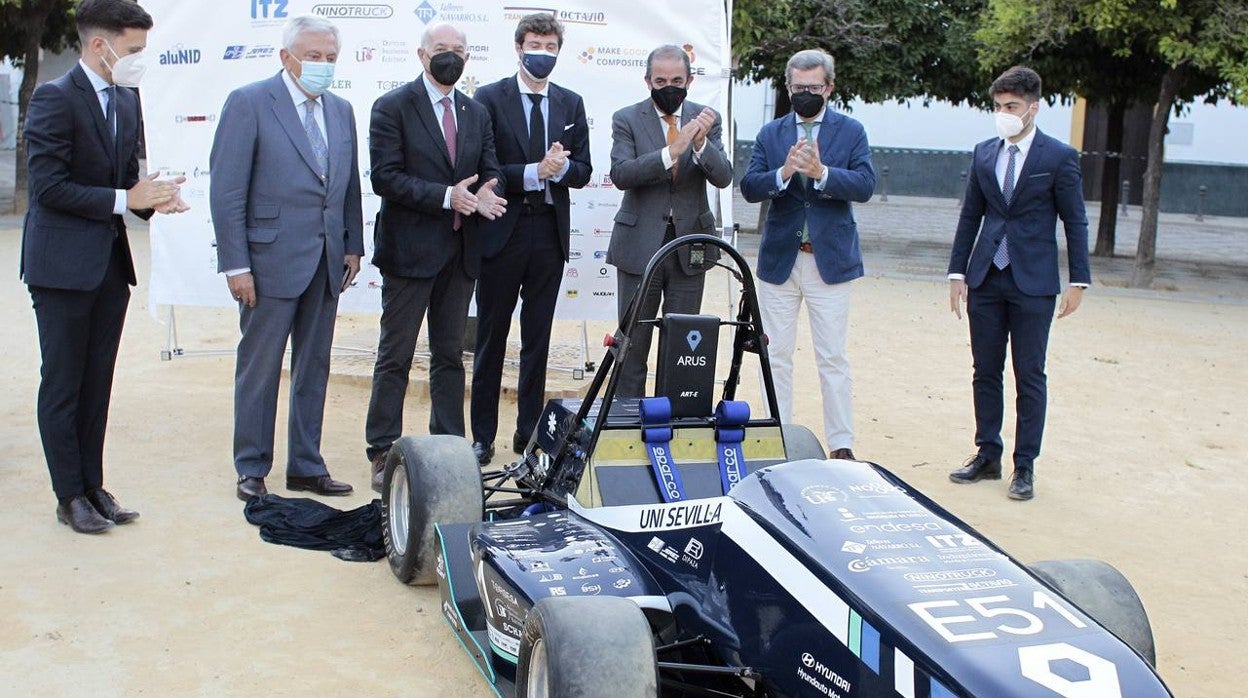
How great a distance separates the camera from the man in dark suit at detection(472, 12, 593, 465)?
7.23 m

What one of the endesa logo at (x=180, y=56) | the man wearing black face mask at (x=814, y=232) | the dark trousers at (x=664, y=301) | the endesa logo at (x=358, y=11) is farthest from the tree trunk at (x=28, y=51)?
the man wearing black face mask at (x=814, y=232)

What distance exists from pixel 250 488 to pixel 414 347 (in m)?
1.13

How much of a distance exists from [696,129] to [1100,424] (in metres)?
3.97

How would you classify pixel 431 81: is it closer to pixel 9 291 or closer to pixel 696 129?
pixel 696 129

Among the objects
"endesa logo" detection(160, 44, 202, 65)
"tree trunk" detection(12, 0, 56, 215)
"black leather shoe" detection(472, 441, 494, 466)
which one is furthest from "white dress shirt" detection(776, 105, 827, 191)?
"tree trunk" detection(12, 0, 56, 215)

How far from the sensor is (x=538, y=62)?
23.6 ft

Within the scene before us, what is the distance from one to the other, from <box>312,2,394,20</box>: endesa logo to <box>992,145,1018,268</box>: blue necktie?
4.28m

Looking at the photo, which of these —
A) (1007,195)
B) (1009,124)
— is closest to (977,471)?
(1007,195)

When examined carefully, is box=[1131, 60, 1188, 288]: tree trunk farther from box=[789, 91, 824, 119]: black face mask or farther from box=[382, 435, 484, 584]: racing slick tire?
box=[382, 435, 484, 584]: racing slick tire

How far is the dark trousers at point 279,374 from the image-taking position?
6551 mm

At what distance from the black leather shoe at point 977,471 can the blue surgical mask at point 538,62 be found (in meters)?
3.24

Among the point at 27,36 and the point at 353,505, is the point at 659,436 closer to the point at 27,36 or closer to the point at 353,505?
the point at 353,505

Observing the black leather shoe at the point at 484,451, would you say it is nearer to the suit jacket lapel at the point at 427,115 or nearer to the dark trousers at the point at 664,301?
the dark trousers at the point at 664,301

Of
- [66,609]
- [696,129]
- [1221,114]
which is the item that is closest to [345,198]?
[696,129]
